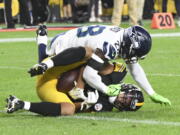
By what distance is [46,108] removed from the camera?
7051 millimetres

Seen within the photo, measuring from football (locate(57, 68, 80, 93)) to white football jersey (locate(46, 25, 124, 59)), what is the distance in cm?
25

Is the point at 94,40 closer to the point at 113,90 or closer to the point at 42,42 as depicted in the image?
the point at 113,90

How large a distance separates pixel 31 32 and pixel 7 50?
5059 millimetres

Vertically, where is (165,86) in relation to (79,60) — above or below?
below

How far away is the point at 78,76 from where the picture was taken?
7.36m

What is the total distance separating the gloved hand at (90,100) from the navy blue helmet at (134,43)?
48 centimetres

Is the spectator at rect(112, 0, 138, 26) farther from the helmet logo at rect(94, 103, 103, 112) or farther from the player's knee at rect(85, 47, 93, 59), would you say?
the player's knee at rect(85, 47, 93, 59)

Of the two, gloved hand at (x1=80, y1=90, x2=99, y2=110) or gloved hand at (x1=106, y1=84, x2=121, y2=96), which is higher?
gloved hand at (x1=106, y1=84, x2=121, y2=96)

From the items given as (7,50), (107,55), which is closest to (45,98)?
(107,55)

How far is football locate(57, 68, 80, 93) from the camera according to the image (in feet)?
24.1

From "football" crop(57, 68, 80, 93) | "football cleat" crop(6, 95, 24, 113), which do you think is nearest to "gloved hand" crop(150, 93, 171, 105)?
"football" crop(57, 68, 80, 93)

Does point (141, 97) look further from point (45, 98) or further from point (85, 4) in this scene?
point (85, 4)

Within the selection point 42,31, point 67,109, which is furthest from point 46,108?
point 42,31

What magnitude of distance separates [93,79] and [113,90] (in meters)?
0.27
